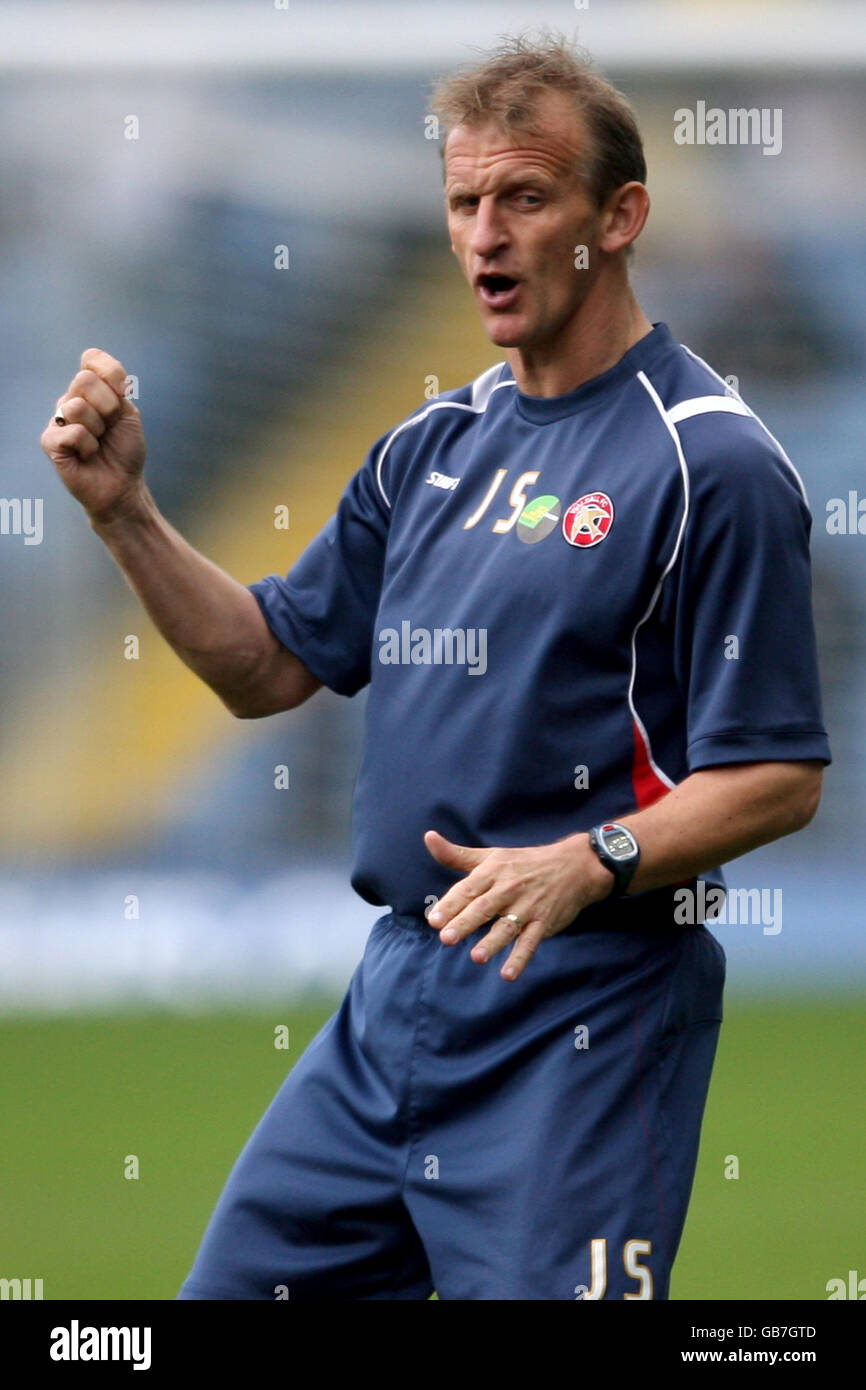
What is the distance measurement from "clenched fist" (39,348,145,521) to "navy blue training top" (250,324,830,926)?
1.22 ft

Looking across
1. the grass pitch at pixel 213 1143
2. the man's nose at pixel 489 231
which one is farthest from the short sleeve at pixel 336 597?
the grass pitch at pixel 213 1143

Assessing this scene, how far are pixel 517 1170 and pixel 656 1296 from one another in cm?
21

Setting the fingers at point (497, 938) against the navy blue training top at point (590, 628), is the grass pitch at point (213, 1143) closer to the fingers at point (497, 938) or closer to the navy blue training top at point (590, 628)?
the navy blue training top at point (590, 628)

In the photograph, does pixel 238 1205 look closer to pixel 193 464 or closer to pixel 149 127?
Result: pixel 193 464

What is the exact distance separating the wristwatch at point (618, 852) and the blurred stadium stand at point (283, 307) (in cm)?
479

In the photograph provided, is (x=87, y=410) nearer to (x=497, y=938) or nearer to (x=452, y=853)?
(x=452, y=853)

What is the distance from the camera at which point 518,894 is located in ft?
6.75

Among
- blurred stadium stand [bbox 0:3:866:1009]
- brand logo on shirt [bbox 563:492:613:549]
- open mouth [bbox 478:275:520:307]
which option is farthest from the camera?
blurred stadium stand [bbox 0:3:866:1009]

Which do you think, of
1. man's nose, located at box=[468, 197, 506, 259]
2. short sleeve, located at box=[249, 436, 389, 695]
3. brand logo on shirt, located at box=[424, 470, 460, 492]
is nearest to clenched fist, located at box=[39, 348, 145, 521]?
short sleeve, located at box=[249, 436, 389, 695]

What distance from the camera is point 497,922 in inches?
81.0

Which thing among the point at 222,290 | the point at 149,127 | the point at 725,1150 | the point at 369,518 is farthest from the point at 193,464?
the point at 369,518

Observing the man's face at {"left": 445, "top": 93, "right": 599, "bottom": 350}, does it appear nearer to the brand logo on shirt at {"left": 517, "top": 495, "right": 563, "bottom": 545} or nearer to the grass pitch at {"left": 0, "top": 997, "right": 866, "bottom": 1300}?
the brand logo on shirt at {"left": 517, "top": 495, "right": 563, "bottom": 545}

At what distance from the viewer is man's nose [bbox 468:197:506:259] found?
2.34 meters

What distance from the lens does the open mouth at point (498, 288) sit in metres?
2.34
